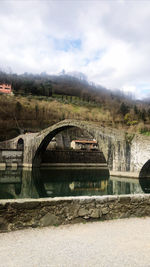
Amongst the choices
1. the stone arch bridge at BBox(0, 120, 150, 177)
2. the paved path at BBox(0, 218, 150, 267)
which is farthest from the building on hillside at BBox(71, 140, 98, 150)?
the paved path at BBox(0, 218, 150, 267)

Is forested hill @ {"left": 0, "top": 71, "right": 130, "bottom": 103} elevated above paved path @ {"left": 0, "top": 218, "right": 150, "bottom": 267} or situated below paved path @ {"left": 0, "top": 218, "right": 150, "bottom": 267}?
above

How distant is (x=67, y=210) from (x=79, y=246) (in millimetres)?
929

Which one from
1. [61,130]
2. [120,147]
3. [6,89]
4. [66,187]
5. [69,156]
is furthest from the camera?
[6,89]

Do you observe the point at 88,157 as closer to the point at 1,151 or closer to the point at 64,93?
the point at 1,151

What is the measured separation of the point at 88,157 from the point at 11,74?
65.5 m

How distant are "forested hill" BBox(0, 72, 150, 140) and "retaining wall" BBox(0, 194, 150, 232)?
72.8ft

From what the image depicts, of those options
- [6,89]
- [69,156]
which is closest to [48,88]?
[6,89]

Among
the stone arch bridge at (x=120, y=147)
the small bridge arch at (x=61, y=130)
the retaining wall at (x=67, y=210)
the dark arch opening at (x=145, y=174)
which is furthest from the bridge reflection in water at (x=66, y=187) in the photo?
the retaining wall at (x=67, y=210)

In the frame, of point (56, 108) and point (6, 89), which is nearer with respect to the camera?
point (56, 108)

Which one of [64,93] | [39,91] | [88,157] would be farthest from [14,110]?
[64,93]

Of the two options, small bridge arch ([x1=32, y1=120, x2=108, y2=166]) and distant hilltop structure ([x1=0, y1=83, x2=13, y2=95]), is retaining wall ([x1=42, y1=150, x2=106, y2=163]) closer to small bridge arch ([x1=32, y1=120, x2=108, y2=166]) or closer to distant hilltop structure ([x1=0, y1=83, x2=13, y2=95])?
small bridge arch ([x1=32, y1=120, x2=108, y2=166])

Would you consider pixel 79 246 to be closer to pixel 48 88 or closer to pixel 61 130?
pixel 61 130

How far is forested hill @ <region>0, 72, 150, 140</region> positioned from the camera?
52562 millimetres

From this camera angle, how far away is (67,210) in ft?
12.8
